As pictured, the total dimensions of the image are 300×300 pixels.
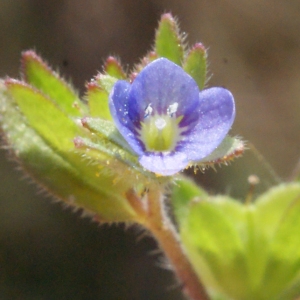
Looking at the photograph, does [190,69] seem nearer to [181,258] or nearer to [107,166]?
[107,166]

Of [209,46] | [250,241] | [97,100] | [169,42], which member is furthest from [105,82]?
[209,46]

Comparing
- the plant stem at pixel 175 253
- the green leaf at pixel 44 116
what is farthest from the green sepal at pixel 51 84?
the plant stem at pixel 175 253

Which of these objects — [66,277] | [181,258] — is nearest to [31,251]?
[66,277]

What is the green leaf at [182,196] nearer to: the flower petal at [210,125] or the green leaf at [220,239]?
the green leaf at [220,239]

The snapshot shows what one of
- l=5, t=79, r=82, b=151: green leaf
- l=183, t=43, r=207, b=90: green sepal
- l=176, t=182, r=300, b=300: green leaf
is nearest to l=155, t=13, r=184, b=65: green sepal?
l=183, t=43, r=207, b=90: green sepal

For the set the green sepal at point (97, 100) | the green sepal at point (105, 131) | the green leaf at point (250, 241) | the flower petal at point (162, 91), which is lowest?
the green leaf at point (250, 241)

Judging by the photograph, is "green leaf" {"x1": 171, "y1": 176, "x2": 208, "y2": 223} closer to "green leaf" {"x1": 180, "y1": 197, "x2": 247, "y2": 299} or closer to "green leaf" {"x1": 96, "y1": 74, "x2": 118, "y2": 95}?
"green leaf" {"x1": 180, "y1": 197, "x2": 247, "y2": 299}
